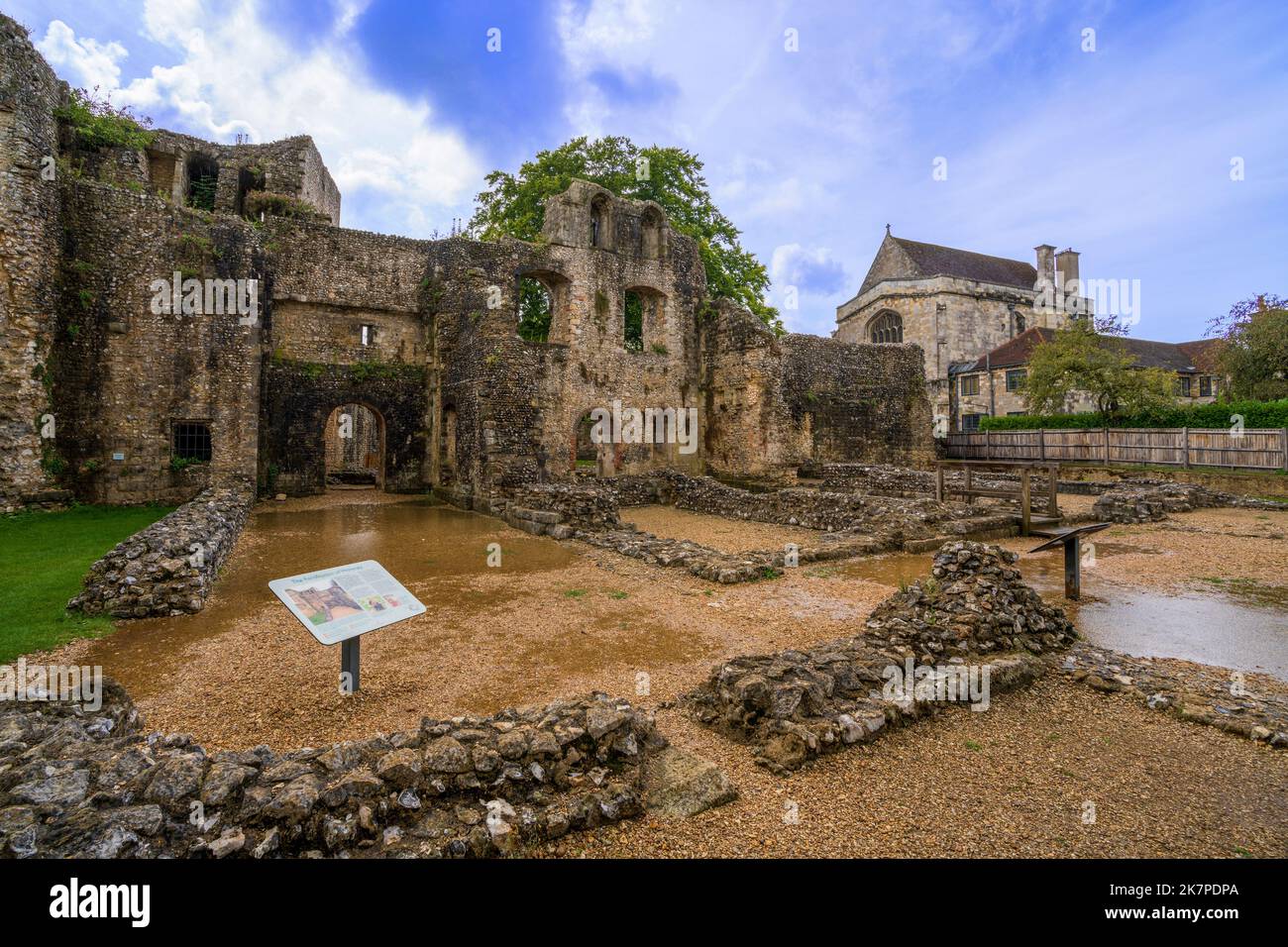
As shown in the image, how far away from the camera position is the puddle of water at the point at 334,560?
19.4 feet

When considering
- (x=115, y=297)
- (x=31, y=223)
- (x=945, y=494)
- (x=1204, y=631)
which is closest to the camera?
(x=1204, y=631)

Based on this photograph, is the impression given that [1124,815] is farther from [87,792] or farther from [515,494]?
[515,494]

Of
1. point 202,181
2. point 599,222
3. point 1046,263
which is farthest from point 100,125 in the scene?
point 1046,263

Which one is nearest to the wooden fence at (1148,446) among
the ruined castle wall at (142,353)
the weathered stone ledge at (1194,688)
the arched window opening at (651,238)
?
the arched window opening at (651,238)

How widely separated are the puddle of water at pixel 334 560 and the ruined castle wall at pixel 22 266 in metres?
4.55

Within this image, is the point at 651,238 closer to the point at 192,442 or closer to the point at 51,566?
the point at 192,442

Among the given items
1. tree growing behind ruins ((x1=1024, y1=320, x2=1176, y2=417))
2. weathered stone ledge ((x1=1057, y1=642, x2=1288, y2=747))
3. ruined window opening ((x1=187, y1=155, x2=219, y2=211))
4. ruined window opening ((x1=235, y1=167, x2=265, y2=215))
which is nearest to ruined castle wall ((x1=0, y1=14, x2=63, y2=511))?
ruined window opening ((x1=235, y1=167, x2=265, y2=215))

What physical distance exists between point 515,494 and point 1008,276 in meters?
49.3

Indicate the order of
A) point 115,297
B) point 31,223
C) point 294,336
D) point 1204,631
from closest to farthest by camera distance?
point 1204,631 → point 31,223 → point 115,297 → point 294,336

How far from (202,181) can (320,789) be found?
91.1ft

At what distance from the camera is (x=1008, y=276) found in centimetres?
4922

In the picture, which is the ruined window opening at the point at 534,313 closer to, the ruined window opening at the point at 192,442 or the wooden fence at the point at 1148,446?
the ruined window opening at the point at 192,442

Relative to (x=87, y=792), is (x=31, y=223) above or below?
above

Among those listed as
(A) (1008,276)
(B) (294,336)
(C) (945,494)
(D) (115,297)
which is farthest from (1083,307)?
(D) (115,297)
